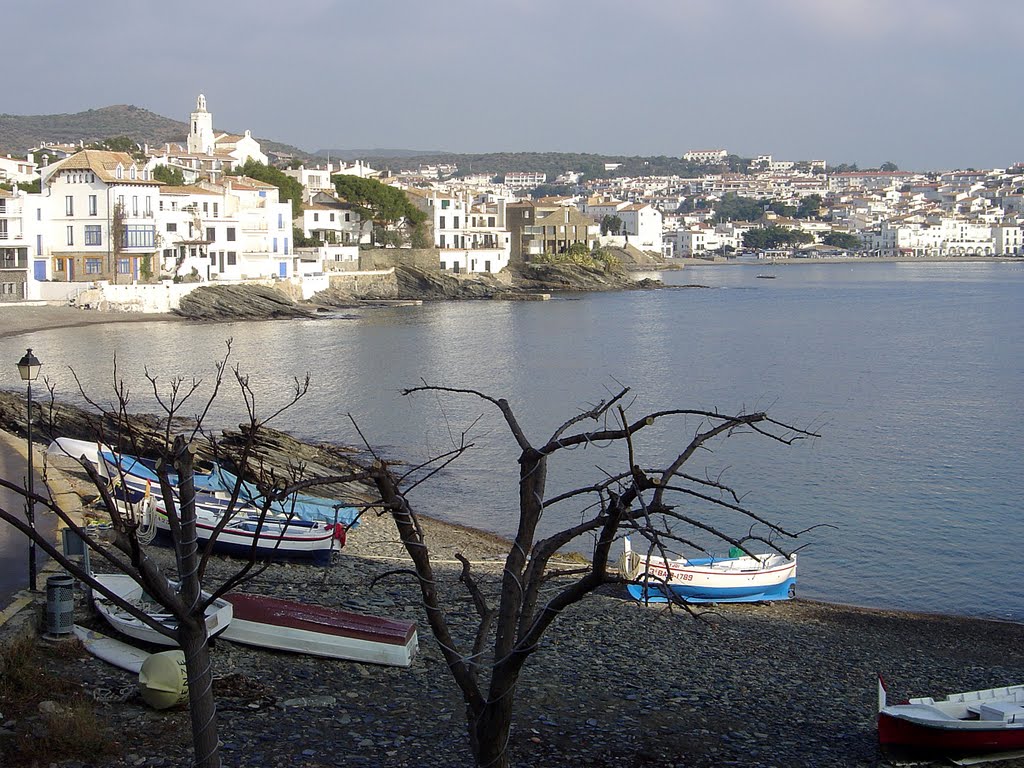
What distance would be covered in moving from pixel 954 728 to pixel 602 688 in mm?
2707

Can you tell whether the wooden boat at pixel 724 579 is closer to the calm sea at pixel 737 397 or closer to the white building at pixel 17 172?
the calm sea at pixel 737 397

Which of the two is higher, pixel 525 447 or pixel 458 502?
pixel 525 447

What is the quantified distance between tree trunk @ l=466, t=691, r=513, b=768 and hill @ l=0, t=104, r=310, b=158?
542 feet

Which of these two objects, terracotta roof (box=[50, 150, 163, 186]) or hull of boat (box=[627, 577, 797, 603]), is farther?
terracotta roof (box=[50, 150, 163, 186])

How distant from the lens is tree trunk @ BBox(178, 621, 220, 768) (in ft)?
→ 16.1

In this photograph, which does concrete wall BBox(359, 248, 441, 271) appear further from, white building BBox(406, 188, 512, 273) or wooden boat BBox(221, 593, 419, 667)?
wooden boat BBox(221, 593, 419, 667)

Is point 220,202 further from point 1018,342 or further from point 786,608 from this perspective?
point 786,608

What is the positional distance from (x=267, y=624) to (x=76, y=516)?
4299 millimetres

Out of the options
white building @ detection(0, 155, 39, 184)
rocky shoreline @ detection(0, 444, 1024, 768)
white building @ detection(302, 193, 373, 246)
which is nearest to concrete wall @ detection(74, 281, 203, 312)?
white building @ detection(0, 155, 39, 184)

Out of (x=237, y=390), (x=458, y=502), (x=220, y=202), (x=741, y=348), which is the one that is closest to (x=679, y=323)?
(x=741, y=348)

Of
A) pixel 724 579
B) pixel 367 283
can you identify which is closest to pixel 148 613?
pixel 724 579

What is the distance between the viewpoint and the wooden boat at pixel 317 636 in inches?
352

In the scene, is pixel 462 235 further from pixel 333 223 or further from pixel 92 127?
pixel 92 127

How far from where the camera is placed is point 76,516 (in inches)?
480
